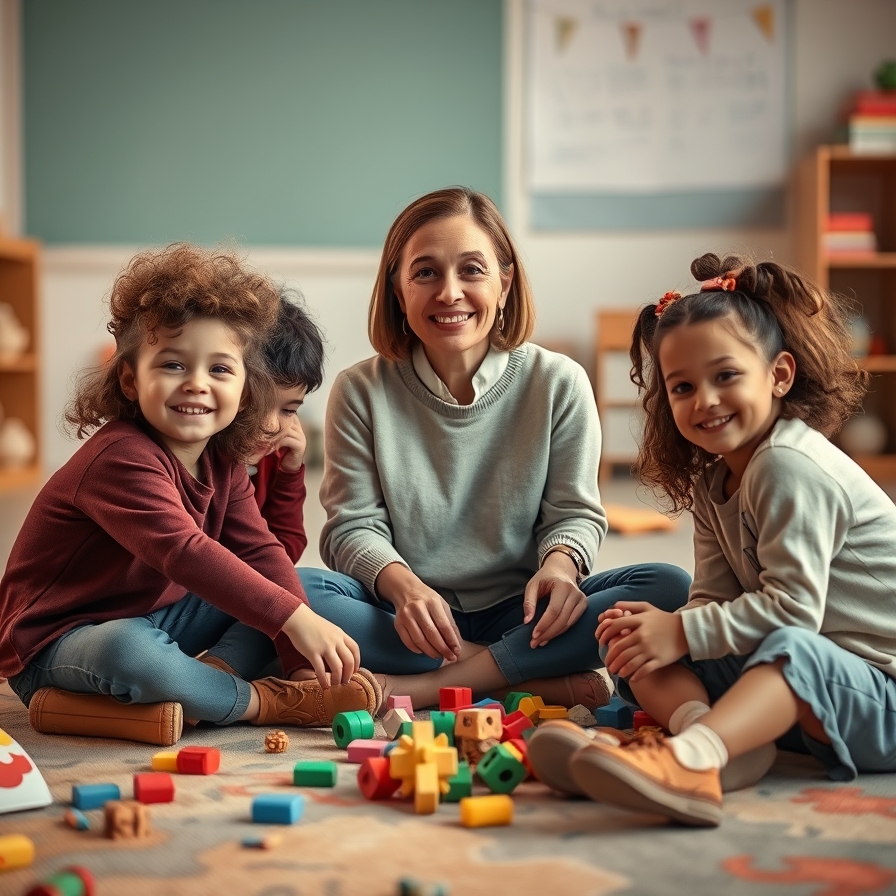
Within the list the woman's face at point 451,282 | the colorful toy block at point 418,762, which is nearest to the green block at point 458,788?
the colorful toy block at point 418,762

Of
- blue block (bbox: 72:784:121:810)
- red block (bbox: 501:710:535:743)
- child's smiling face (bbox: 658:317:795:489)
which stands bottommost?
red block (bbox: 501:710:535:743)

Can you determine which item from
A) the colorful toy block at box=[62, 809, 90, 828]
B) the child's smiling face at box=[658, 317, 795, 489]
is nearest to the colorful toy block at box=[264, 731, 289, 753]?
the colorful toy block at box=[62, 809, 90, 828]

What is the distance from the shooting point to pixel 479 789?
111 cm

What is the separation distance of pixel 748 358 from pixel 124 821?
74cm

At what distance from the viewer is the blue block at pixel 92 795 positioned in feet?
3.42

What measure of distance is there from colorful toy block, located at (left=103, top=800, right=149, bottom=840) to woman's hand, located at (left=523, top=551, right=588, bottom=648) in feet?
1.88

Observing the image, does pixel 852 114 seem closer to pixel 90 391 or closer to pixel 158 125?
pixel 158 125

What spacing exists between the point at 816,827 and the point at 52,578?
87 cm

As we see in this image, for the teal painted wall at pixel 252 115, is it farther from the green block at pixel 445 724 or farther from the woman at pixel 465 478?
the green block at pixel 445 724

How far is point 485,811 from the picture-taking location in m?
0.99

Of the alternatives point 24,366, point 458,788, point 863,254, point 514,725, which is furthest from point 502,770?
point 863,254

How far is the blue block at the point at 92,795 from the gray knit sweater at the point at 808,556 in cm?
56

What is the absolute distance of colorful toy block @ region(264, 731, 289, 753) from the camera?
1252 mm

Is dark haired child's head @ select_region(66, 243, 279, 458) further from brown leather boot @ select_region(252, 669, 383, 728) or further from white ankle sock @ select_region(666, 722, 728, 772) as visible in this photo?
white ankle sock @ select_region(666, 722, 728, 772)
